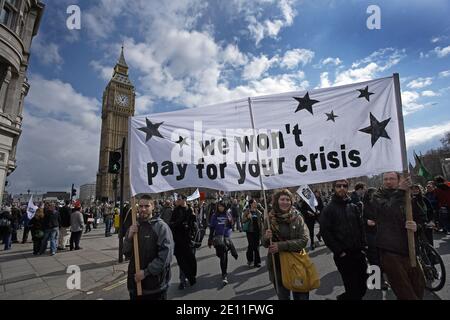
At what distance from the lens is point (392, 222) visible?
10.4 ft

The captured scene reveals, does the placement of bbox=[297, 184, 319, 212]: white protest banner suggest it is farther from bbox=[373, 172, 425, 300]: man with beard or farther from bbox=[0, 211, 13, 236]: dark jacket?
bbox=[0, 211, 13, 236]: dark jacket

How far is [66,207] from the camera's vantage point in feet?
33.3

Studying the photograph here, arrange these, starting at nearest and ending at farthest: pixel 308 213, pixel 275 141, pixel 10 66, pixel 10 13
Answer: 1. pixel 275 141
2. pixel 308 213
3. pixel 10 66
4. pixel 10 13

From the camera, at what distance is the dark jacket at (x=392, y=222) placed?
307 cm

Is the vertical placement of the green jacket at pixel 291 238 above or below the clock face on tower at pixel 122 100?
below

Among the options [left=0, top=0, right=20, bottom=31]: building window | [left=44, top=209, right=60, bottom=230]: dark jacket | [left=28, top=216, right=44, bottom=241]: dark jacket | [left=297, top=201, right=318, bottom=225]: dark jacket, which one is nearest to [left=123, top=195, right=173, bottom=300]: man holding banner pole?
[left=297, top=201, right=318, bottom=225]: dark jacket

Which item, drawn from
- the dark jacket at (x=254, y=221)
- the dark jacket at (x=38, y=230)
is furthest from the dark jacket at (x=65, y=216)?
the dark jacket at (x=254, y=221)

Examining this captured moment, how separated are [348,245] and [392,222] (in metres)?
0.62

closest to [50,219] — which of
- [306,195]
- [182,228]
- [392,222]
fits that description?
[182,228]

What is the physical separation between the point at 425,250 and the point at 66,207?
1152 cm

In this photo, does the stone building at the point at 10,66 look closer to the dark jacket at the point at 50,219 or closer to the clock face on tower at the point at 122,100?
the dark jacket at the point at 50,219

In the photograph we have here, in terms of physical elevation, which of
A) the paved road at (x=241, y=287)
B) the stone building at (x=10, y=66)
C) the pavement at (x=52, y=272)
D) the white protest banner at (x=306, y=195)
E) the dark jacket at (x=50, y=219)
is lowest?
the pavement at (x=52, y=272)

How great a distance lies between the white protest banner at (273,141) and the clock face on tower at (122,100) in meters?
91.4

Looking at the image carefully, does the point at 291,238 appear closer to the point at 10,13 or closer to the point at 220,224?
the point at 220,224
